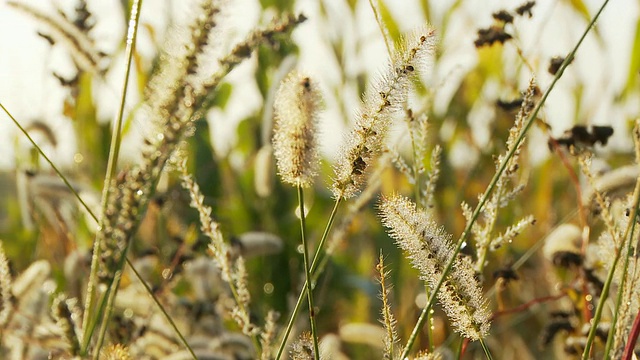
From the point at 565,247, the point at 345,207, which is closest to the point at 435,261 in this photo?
the point at 565,247

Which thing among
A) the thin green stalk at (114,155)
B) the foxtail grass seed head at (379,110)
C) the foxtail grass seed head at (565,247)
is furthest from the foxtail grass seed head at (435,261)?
the foxtail grass seed head at (565,247)

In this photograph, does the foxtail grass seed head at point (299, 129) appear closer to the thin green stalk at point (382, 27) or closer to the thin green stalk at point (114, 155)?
the thin green stalk at point (114, 155)

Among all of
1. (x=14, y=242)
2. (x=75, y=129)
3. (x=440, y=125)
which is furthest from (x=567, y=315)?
(x=14, y=242)

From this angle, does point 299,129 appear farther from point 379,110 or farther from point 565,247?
point 565,247

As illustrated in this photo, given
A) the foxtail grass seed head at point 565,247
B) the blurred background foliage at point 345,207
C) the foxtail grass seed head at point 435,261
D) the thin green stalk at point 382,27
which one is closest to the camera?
the foxtail grass seed head at point 435,261

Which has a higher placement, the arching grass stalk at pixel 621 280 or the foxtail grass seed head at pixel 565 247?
the foxtail grass seed head at pixel 565 247

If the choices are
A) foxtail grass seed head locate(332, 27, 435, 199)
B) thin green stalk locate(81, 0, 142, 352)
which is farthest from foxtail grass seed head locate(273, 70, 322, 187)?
thin green stalk locate(81, 0, 142, 352)

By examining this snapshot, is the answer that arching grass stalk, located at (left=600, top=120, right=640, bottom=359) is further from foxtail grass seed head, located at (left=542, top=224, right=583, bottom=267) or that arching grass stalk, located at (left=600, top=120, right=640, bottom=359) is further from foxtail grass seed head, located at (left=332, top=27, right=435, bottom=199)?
foxtail grass seed head, located at (left=542, top=224, right=583, bottom=267)
